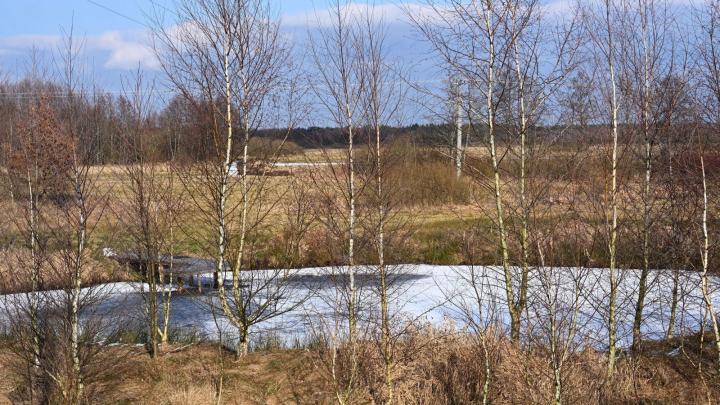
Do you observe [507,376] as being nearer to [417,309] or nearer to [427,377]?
[427,377]

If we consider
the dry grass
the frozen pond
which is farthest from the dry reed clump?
the frozen pond

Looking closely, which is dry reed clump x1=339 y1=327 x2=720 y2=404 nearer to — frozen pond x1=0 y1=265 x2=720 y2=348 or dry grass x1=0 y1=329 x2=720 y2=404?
dry grass x1=0 y1=329 x2=720 y2=404

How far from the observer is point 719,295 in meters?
11.0

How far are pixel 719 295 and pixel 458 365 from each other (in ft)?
18.9

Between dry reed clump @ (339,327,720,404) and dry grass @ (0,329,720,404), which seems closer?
dry reed clump @ (339,327,720,404)

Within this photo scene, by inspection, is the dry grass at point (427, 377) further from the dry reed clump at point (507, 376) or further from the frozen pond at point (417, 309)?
the frozen pond at point (417, 309)

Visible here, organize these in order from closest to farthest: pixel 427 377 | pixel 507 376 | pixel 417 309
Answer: pixel 507 376, pixel 427 377, pixel 417 309

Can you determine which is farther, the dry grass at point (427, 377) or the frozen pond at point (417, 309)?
the frozen pond at point (417, 309)

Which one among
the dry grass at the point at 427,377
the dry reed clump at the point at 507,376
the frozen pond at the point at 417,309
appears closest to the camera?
the dry reed clump at the point at 507,376

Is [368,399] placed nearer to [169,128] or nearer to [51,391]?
[51,391]

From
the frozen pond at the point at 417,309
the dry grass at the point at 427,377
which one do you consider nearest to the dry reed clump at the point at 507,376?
the dry grass at the point at 427,377

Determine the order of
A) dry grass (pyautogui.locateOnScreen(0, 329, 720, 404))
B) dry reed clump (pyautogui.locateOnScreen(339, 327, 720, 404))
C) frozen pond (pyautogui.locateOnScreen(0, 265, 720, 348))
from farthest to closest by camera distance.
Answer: frozen pond (pyautogui.locateOnScreen(0, 265, 720, 348))
dry grass (pyautogui.locateOnScreen(0, 329, 720, 404))
dry reed clump (pyautogui.locateOnScreen(339, 327, 720, 404))

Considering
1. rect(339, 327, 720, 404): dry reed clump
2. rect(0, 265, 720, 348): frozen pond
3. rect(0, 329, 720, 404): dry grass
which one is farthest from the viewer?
rect(0, 265, 720, 348): frozen pond

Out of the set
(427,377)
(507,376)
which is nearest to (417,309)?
(427,377)
